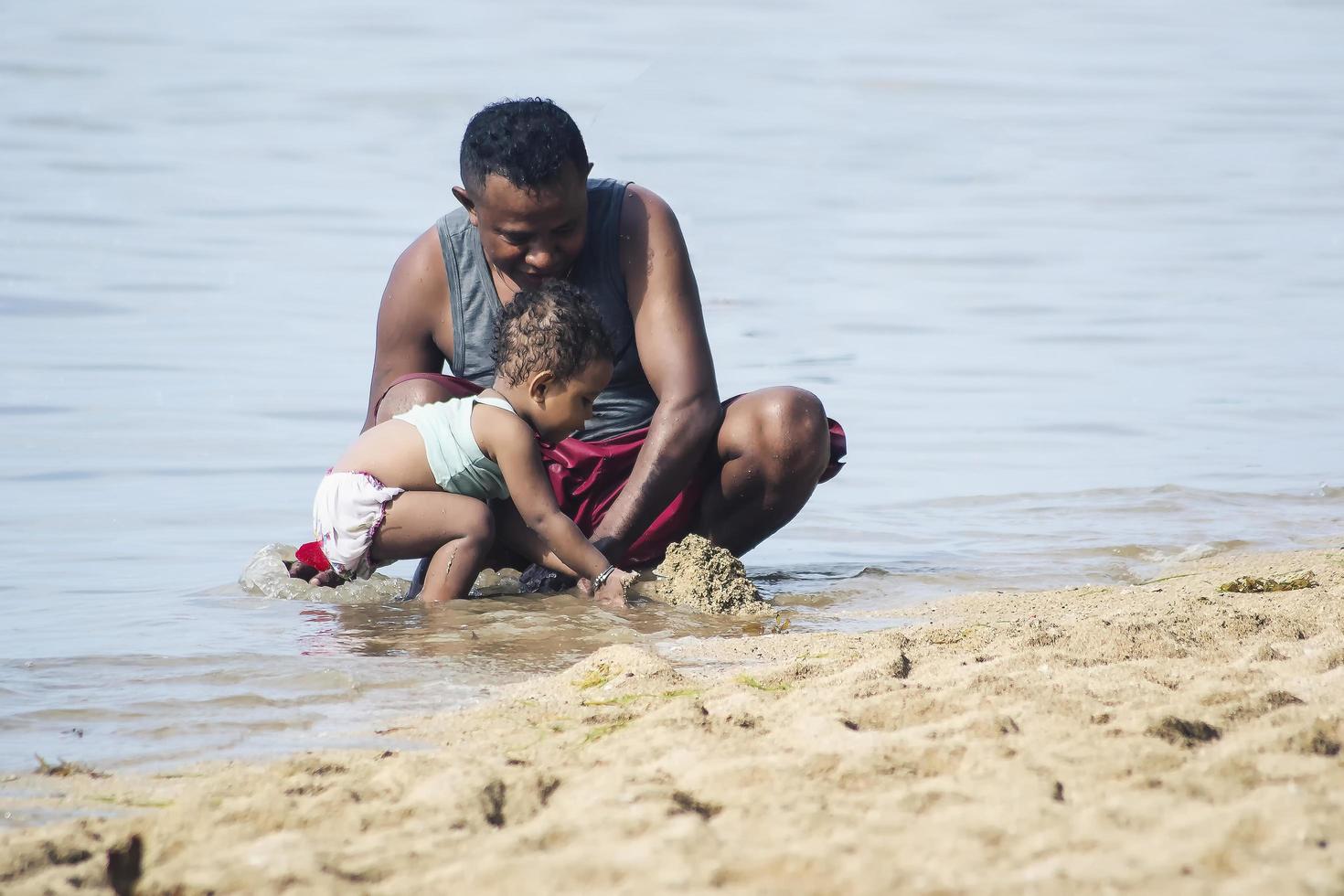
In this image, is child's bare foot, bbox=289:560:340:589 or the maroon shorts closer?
child's bare foot, bbox=289:560:340:589

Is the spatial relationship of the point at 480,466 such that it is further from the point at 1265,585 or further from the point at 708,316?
the point at 708,316

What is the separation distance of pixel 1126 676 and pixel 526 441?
68.1 inches

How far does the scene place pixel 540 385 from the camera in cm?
388

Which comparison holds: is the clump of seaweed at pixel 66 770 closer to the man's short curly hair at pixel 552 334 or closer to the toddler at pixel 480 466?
the toddler at pixel 480 466

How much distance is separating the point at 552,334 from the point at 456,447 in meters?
0.39

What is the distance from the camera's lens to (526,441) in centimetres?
381

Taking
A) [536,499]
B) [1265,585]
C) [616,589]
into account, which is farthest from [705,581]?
[1265,585]

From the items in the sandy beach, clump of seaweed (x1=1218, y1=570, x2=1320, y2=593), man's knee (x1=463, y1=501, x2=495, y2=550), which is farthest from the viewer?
man's knee (x1=463, y1=501, x2=495, y2=550)

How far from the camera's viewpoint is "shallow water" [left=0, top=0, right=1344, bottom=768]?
3674 mm

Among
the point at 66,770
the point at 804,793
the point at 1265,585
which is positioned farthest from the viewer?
the point at 1265,585

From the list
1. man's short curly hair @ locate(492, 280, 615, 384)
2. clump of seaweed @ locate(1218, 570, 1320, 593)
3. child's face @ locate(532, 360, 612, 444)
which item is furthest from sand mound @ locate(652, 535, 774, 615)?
clump of seaweed @ locate(1218, 570, 1320, 593)

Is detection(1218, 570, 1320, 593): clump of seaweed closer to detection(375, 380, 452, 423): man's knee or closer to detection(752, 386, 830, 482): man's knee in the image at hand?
detection(752, 386, 830, 482): man's knee

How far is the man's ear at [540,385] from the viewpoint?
12.6ft

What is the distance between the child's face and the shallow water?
0.48m
